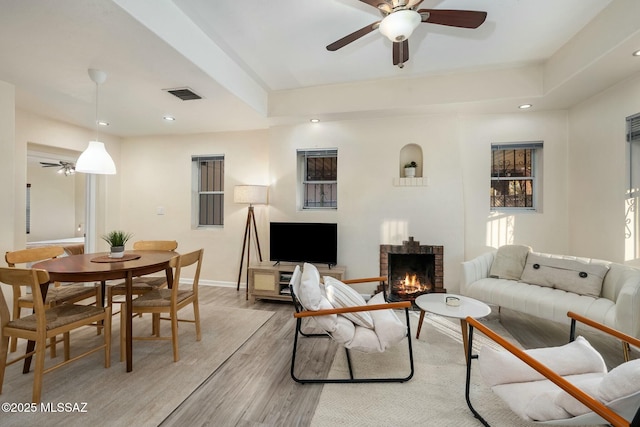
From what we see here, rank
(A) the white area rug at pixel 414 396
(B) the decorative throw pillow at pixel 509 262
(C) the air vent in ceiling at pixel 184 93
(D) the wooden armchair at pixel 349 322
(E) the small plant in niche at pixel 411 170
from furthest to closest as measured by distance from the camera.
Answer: (E) the small plant in niche at pixel 411 170 → (B) the decorative throw pillow at pixel 509 262 → (C) the air vent in ceiling at pixel 184 93 → (D) the wooden armchair at pixel 349 322 → (A) the white area rug at pixel 414 396

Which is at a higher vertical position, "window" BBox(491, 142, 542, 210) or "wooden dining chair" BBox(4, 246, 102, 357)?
"window" BBox(491, 142, 542, 210)

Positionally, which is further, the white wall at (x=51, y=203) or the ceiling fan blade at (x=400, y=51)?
the white wall at (x=51, y=203)

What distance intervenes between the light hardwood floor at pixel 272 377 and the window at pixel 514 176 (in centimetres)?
153

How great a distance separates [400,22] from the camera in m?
1.93

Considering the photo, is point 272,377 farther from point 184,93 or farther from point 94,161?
point 184,93

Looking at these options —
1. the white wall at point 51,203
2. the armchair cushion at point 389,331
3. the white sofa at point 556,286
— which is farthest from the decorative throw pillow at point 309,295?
the white wall at point 51,203

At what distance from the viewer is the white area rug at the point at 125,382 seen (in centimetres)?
175

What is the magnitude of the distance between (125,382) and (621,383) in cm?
286

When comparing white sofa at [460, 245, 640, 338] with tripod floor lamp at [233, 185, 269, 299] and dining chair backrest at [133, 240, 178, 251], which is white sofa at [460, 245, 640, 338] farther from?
dining chair backrest at [133, 240, 178, 251]

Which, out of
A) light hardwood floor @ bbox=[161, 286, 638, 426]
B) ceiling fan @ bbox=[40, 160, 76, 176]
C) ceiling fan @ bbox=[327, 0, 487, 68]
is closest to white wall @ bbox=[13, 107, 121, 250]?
ceiling fan @ bbox=[40, 160, 76, 176]

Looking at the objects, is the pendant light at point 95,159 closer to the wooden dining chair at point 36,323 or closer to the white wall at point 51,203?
the wooden dining chair at point 36,323

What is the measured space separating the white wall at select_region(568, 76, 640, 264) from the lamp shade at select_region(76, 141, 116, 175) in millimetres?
5084

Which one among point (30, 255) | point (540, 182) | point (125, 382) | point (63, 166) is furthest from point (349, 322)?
point (63, 166)

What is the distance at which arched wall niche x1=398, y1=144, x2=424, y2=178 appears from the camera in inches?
162
